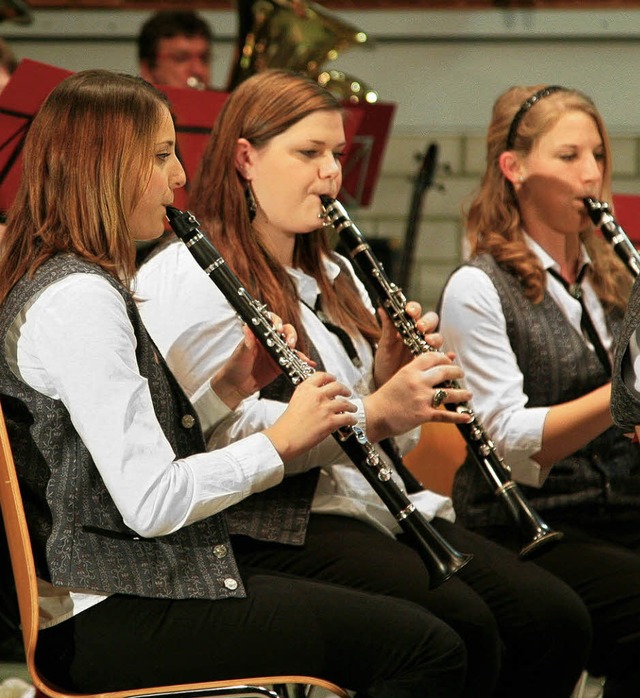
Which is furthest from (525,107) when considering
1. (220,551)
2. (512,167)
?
(220,551)

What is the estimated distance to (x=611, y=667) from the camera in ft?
7.04

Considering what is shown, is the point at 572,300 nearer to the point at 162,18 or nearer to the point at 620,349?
the point at 620,349

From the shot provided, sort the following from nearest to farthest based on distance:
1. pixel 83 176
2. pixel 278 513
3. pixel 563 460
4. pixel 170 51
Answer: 1. pixel 83 176
2. pixel 278 513
3. pixel 563 460
4. pixel 170 51

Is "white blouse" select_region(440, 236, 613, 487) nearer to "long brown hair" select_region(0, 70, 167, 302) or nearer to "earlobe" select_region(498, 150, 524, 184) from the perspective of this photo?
"earlobe" select_region(498, 150, 524, 184)

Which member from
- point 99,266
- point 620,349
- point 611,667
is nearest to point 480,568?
point 611,667

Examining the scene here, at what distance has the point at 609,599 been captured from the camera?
83.0 inches

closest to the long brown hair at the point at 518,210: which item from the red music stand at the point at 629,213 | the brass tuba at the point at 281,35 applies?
the red music stand at the point at 629,213

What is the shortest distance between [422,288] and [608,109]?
3.76ft

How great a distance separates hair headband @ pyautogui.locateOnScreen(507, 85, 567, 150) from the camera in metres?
2.49

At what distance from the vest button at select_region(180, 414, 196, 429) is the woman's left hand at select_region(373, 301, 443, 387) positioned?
1.75 ft

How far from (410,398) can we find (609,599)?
571 millimetres

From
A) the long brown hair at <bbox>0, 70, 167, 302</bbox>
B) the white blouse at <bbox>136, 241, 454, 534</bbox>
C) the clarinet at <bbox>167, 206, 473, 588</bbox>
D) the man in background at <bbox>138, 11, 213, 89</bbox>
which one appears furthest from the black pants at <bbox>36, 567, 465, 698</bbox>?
the man in background at <bbox>138, 11, 213, 89</bbox>

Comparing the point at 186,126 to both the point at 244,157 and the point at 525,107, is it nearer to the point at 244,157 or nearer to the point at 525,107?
the point at 244,157

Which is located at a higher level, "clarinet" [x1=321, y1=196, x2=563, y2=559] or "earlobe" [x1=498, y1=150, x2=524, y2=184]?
"earlobe" [x1=498, y1=150, x2=524, y2=184]
